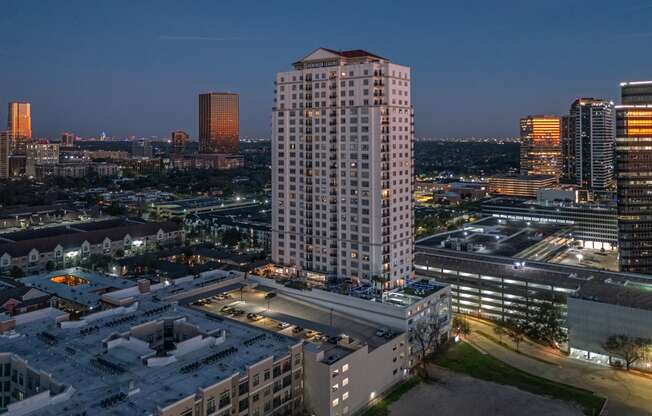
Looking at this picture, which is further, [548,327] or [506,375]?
[548,327]

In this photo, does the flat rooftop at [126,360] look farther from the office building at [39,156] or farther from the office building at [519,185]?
the office building at [39,156]

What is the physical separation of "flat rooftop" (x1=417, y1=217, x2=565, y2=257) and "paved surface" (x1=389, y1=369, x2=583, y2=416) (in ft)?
74.9

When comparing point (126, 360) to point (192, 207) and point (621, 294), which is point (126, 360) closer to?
point (621, 294)

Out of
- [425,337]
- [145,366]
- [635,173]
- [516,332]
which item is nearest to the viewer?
[145,366]

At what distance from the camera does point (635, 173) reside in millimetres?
45562

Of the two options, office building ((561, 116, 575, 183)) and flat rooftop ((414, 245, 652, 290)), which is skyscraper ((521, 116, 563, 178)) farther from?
flat rooftop ((414, 245, 652, 290))

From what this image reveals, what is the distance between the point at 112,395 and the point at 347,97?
2498 cm

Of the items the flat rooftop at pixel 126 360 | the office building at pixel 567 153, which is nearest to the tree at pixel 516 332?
the flat rooftop at pixel 126 360

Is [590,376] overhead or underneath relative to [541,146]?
underneath

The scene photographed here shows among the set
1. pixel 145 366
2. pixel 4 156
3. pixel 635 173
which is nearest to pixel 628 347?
pixel 635 173

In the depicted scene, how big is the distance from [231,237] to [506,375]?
38.3 meters

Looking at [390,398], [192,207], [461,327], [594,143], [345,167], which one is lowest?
[390,398]

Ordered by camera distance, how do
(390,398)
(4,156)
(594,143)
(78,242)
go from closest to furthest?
(390,398), (78,242), (594,143), (4,156)

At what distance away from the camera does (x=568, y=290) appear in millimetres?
36750
